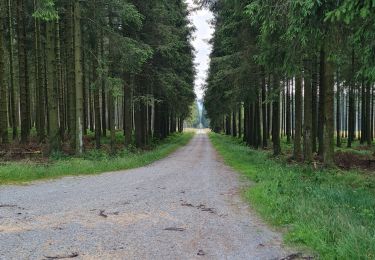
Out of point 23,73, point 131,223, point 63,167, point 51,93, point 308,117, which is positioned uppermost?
point 23,73

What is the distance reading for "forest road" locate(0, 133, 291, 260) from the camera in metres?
5.49

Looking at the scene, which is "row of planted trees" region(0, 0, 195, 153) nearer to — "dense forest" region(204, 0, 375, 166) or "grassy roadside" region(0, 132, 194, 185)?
"grassy roadside" region(0, 132, 194, 185)

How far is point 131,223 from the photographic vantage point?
7098 millimetres

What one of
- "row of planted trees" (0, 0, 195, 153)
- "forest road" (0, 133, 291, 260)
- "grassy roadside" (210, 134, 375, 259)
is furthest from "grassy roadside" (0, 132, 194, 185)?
"grassy roadside" (210, 134, 375, 259)

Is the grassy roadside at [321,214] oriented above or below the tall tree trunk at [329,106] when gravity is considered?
below

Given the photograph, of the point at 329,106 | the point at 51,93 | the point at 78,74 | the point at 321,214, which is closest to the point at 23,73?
the point at 51,93

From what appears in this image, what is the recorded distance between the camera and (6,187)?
11.2 m

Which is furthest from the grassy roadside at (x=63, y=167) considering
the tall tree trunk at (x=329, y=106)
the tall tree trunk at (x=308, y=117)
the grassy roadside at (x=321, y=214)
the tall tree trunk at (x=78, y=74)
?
the tall tree trunk at (x=329, y=106)

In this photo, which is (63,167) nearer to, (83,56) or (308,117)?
(308,117)

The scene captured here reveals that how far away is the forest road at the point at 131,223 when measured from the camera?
549 centimetres

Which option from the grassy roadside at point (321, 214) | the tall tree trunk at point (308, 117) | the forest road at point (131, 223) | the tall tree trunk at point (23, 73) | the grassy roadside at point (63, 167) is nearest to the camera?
the grassy roadside at point (321, 214)

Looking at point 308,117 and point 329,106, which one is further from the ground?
point 329,106

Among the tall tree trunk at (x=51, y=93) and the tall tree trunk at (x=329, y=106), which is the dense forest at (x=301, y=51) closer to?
the tall tree trunk at (x=329, y=106)

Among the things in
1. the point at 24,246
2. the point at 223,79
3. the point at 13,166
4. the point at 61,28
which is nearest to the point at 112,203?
the point at 24,246
